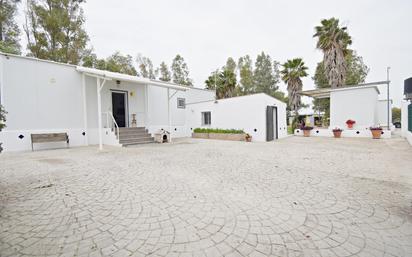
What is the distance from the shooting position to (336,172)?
168 inches

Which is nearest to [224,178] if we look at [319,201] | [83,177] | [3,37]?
[319,201]

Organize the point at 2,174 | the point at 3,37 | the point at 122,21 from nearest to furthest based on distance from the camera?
1. the point at 2,174
2. the point at 122,21
3. the point at 3,37

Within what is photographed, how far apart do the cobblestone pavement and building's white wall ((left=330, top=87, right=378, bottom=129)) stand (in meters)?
10.3

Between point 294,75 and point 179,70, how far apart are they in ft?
53.5

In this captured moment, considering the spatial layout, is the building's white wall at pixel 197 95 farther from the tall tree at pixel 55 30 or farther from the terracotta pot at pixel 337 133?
the tall tree at pixel 55 30

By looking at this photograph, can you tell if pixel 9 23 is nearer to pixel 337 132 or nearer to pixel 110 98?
pixel 110 98

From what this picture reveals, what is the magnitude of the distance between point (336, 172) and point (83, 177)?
6111 mm

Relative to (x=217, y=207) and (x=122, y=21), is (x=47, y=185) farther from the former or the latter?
(x=122, y=21)

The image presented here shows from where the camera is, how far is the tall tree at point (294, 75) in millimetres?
17070

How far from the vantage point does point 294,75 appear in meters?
17.2

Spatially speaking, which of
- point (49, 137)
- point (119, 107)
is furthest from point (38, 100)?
point (119, 107)

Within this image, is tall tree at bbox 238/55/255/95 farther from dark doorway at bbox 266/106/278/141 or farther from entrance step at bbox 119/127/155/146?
entrance step at bbox 119/127/155/146

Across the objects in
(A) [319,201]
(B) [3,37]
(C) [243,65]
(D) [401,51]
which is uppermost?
(C) [243,65]

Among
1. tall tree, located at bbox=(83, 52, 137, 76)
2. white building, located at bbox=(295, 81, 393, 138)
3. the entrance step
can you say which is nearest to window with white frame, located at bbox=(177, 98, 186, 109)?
the entrance step
